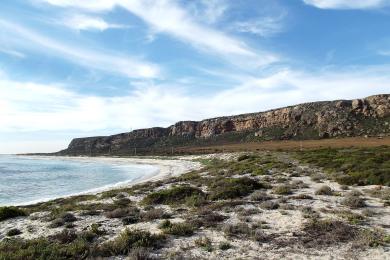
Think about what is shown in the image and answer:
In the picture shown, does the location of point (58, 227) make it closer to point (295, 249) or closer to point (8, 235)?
point (8, 235)

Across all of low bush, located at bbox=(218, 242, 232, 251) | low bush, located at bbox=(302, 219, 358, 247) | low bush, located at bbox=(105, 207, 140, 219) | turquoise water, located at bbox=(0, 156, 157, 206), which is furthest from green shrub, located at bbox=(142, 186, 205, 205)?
turquoise water, located at bbox=(0, 156, 157, 206)

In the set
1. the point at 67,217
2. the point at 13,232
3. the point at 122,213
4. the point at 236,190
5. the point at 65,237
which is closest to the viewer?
the point at 65,237

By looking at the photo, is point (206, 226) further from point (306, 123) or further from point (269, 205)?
point (306, 123)

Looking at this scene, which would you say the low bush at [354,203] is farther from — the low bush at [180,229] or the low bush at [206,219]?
the low bush at [180,229]

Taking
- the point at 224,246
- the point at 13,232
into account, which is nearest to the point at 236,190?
the point at 224,246

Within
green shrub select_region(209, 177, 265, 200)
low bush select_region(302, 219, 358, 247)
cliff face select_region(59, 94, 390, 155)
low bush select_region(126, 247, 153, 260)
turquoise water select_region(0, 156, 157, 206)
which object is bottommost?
turquoise water select_region(0, 156, 157, 206)

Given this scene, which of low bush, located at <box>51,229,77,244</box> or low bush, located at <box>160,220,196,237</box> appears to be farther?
low bush, located at <box>160,220,196,237</box>

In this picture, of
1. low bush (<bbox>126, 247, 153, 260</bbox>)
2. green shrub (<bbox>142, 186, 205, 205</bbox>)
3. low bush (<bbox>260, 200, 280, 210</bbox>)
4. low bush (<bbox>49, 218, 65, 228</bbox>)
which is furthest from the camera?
green shrub (<bbox>142, 186, 205, 205</bbox>)

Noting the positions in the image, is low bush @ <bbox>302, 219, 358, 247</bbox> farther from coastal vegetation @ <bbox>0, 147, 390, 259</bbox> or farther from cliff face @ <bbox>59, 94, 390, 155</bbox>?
cliff face @ <bbox>59, 94, 390, 155</bbox>

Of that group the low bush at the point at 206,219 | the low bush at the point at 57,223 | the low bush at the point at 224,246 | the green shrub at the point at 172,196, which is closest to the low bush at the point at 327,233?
the low bush at the point at 224,246

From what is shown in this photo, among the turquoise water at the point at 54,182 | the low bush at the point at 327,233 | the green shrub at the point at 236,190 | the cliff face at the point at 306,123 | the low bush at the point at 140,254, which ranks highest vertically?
the cliff face at the point at 306,123

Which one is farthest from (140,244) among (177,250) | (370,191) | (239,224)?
(370,191)

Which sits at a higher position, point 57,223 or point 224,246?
point 57,223

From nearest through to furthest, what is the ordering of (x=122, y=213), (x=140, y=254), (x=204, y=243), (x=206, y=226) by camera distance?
(x=140, y=254) < (x=204, y=243) < (x=206, y=226) < (x=122, y=213)
